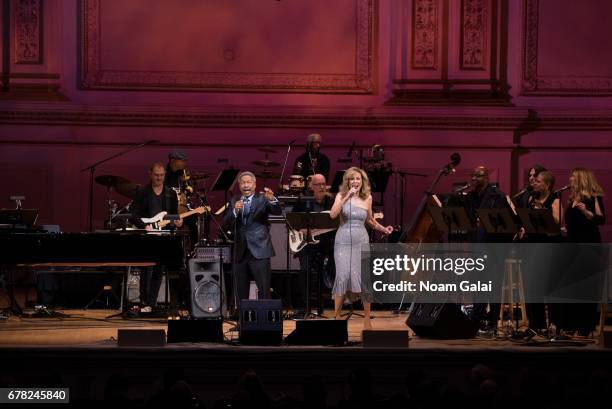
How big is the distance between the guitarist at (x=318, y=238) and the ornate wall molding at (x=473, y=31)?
3456 millimetres

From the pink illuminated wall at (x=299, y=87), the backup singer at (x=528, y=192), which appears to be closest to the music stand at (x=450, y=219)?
the backup singer at (x=528, y=192)

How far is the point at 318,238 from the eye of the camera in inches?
457

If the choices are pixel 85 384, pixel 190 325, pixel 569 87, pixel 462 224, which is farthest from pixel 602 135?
pixel 85 384

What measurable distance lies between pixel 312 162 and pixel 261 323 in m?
3.96

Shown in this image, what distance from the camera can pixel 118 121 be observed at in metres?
13.9

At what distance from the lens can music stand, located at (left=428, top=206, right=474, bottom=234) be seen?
369 inches

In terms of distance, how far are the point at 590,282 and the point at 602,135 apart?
14.6 feet

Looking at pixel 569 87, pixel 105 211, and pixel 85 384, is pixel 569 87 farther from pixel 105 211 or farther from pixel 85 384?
pixel 85 384

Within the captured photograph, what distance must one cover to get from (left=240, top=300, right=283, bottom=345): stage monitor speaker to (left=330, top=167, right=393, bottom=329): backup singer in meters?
1.08

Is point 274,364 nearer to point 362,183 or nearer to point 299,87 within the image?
point 362,183

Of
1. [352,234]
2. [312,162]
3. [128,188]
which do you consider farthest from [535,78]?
[128,188]

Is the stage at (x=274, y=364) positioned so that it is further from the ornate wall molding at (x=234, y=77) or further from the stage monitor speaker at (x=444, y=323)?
the ornate wall molding at (x=234, y=77)

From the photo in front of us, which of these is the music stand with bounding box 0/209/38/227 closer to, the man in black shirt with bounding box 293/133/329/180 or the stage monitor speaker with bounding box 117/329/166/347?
the stage monitor speaker with bounding box 117/329/166/347

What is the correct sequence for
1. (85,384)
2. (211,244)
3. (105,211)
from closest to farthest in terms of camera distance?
(85,384) → (211,244) → (105,211)
